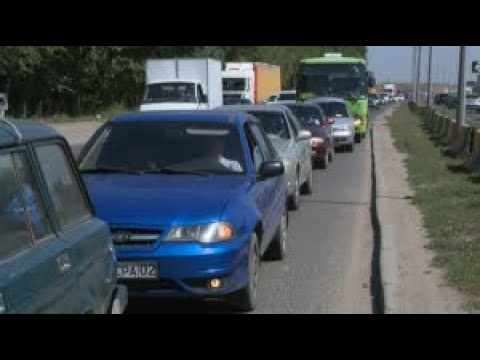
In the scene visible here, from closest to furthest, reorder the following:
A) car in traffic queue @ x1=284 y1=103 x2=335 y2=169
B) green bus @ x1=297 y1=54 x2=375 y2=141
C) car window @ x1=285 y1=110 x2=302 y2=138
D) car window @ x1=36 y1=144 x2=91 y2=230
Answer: car window @ x1=36 y1=144 x2=91 y2=230
car window @ x1=285 y1=110 x2=302 y2=138
car in traffic queue @ x1=284 y1=103 x2=335 y2=169
green bus @ x1=297 y1=54 x2=375 y2=141

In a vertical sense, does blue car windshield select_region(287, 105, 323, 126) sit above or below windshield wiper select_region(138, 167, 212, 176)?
below

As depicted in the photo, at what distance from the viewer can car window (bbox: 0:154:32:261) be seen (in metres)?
3.78

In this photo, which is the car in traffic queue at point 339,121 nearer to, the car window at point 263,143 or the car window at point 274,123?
the car window at point 274,123

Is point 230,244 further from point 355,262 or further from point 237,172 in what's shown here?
point 355,262

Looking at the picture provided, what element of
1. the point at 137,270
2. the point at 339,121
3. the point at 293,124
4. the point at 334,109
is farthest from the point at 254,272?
the point at 334,109

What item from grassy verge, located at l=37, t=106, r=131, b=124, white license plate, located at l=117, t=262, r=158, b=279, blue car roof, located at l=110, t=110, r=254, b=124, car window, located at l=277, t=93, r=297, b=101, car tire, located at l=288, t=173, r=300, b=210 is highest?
blue car roof, located at l=110, t=110, r=254, b=124

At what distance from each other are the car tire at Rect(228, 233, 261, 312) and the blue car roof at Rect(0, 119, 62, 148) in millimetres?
2617

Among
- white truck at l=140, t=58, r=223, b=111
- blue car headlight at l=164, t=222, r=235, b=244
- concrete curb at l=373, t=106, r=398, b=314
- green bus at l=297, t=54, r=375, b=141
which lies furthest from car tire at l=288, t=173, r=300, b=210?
green bus at l=297, t=54, r=375, b=141

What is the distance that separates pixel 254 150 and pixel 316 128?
12.0m

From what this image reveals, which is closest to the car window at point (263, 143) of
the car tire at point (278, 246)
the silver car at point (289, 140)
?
the car tire at point (278, 246)

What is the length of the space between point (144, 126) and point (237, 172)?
3.42 feet

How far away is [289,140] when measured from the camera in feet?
44.0

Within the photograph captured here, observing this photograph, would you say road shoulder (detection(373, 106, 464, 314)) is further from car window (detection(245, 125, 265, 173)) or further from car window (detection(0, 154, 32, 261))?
car window (detection(0, 154, 32, 261))
